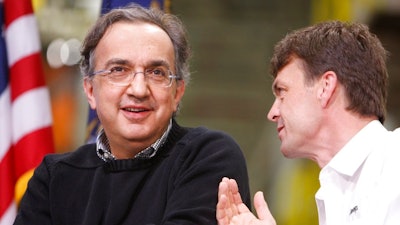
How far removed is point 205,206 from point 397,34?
249 inches

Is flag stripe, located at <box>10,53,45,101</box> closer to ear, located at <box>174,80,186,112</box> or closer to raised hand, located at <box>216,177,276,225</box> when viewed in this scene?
ear, located at <box>174,80,186,112</box>

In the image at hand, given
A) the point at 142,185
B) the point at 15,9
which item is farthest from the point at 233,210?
the point at 15,9

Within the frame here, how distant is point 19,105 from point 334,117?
1.48 metres

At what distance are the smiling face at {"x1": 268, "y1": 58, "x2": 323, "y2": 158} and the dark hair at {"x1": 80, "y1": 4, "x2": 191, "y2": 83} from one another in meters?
0.30

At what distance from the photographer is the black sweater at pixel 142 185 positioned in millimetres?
2748

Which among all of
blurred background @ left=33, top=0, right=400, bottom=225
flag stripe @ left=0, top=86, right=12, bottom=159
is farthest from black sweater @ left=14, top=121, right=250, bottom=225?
blurred background @ left=33, top=0, right=400, bottom=225

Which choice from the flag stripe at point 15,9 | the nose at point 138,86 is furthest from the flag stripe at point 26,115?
the nose at point 138,86

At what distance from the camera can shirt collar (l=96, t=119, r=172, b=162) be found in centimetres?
291

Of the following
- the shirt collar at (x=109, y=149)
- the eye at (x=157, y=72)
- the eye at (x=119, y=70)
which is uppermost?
the eye at (x=119, y=70)

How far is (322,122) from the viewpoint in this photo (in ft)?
9.26

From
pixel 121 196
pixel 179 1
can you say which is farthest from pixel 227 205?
pixel 179 1

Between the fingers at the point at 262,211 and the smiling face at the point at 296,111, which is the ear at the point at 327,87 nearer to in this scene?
the smiling face at the point at 296,111

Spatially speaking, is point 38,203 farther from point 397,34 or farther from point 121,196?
point 397,34

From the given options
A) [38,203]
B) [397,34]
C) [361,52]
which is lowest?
[397,34]
